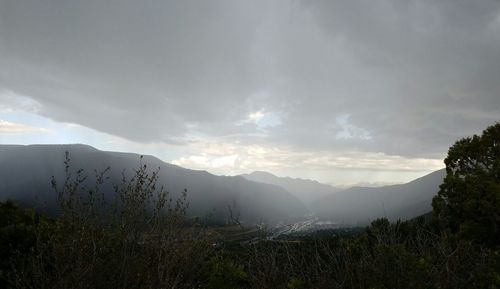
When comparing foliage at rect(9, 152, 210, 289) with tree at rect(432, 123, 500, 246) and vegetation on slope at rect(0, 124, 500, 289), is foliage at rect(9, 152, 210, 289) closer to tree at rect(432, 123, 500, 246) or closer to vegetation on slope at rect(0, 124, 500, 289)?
vegetation on slope at rect(0, 124, 500, 289)

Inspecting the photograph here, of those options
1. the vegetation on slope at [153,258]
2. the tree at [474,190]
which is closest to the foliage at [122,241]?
the vegetation on slope at [153,258]

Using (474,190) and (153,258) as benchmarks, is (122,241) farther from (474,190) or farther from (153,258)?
(474,190)

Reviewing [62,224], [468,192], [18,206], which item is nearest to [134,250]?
[62,224]

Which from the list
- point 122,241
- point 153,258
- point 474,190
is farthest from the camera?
point 474,190

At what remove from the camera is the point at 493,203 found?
61.4ft

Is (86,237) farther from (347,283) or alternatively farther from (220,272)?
(347,283)

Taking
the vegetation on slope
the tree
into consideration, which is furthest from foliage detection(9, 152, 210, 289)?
the tree

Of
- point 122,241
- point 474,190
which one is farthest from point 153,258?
point 474,190

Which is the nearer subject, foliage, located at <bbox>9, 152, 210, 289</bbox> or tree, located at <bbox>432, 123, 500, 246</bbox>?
foliage, located at <bbox>9, 152, 210, 289</bbox>

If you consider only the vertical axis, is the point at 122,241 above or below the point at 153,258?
above

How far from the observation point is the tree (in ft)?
61.5

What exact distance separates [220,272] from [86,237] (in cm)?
266

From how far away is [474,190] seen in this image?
63.1 ft

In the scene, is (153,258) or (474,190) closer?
(153,258)
